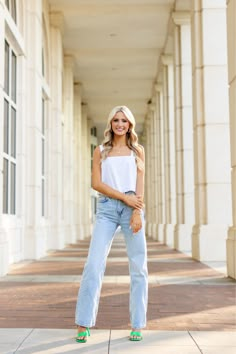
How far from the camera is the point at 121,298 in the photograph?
623 cm

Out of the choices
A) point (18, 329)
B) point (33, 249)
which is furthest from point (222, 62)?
point (18, 329)

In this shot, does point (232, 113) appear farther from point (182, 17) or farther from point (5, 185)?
point (182, 17)

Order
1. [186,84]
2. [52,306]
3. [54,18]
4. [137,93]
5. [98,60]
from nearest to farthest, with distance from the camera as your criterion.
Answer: [52,306]
[186,84]
[54,18]
[98,60]
[137,93]

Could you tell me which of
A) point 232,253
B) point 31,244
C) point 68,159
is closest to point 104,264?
point 232,253

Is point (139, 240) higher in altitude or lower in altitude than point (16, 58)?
lower

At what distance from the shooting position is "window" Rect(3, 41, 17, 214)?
10.5m

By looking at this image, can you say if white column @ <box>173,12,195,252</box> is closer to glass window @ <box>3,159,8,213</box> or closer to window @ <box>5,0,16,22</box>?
window @ <box>5,0,16,22</box>

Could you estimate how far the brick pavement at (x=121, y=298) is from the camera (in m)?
4.83

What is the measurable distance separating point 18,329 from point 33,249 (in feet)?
24.7

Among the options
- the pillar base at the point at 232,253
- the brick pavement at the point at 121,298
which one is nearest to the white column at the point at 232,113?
the pillar base at the point at 232,253

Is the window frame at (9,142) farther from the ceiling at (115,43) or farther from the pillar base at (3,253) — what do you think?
the ceiling at (115,43)

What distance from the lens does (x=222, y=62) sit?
1167 cm

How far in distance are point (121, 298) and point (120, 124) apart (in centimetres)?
283

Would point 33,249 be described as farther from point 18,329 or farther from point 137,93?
point 137,93
